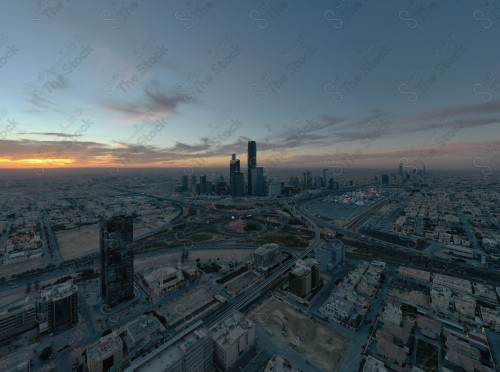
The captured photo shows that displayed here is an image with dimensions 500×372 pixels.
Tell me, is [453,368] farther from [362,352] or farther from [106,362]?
[106,362]

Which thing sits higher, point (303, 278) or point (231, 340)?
point (303, 278)

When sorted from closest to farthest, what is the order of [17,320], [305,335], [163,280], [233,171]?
[305,335]
[17,320]
[163,280]
[233,171]

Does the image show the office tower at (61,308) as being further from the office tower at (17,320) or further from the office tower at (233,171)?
the office tower at (233,171)

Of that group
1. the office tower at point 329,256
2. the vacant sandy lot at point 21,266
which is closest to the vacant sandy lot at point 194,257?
the office tower at point 329,256

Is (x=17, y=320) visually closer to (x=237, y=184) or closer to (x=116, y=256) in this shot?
(x=116, y=256)

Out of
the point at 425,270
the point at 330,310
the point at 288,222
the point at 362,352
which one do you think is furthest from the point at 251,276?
the point at 288,222

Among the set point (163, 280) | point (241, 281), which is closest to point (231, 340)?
point (241, 281)
